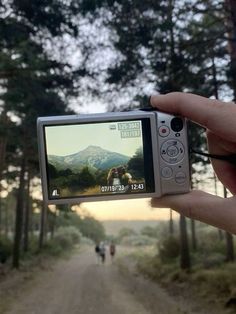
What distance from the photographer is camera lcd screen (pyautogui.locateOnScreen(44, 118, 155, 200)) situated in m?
2.15

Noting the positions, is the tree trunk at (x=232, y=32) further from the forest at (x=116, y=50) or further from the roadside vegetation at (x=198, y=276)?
the roadside vegetation at (x=198, y=276)

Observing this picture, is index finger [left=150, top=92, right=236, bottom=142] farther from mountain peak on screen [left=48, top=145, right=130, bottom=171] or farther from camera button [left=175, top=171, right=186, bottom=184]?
mountain peak on screen [left=48, top=145, right=130, bottom=171]

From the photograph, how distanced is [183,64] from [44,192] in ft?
41.0

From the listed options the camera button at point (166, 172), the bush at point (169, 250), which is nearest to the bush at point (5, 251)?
the bush at point (169, 250)

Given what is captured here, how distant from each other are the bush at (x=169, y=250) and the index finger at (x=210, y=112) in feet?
86.1

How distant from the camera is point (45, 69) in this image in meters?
14.3

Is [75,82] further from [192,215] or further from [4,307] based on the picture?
[192,215]

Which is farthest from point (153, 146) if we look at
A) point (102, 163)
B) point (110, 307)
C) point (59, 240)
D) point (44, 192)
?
point (59, 240)

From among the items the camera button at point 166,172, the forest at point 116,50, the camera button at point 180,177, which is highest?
the forest at point 116,50

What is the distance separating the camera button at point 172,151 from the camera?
6.88ft

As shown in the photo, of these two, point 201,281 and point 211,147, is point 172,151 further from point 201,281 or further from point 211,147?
point 201,281

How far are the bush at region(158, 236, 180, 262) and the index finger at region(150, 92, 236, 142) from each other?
26.2 m

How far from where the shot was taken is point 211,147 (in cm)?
203

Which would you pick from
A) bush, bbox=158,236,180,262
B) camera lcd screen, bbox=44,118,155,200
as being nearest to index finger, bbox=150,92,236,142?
camera lcd screen, bbox=44,118,155,200
